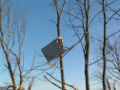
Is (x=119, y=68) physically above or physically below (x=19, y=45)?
below

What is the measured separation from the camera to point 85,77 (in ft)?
13.5

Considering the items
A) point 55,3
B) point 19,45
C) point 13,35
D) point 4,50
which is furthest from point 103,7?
point 19,45

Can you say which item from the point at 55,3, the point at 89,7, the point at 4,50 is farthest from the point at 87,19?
the point at 4,50

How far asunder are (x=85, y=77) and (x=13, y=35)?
6.02 m

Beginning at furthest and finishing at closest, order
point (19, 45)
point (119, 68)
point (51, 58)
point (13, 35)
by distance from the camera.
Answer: point (119, 68), point (19, 45), point (13, 35), point (51, 58)

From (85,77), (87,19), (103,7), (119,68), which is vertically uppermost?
(103,7)

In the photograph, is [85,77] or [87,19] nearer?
[85,77]

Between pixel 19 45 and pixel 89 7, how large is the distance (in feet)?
21.4

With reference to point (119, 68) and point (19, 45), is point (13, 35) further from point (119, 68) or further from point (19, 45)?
point (119, 68)

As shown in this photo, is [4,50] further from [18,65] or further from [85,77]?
[85,77]

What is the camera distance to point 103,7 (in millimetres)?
4547

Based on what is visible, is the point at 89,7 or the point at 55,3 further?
the point at 55,3

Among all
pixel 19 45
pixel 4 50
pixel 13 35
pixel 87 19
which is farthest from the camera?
pixel 19 45

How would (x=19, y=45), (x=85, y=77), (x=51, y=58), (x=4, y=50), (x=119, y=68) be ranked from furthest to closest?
(x=119, y=68) → (x=19, y=45) → (x=4, y=50) → (x=85, y=77) → (x=51, y=58)
